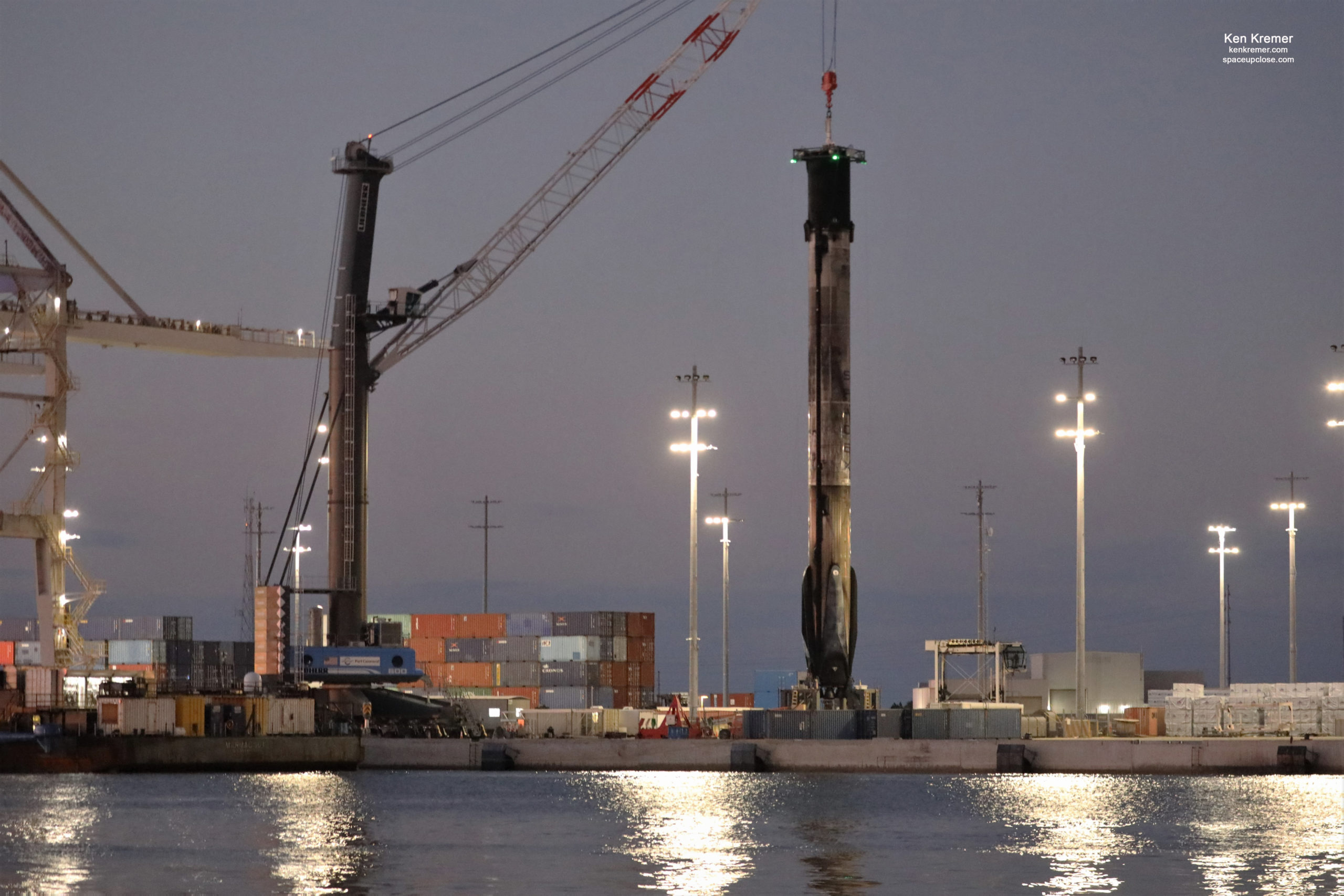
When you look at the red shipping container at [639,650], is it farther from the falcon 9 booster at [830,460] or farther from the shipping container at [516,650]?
the falcon 9 booster at [830,460]

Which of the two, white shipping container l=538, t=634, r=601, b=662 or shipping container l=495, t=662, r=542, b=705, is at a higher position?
white shipping container l=538, t=634, r=601, b=662

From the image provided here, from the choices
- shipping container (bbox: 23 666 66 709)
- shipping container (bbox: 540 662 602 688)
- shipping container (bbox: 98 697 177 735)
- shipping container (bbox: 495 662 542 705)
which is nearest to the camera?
shipping container (bbox: 98 697 177 735)

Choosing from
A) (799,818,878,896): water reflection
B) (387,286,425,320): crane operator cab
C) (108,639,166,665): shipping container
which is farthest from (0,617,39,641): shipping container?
(799,818,878,896): water reflection

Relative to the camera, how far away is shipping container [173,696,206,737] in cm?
7881

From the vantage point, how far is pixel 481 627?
111 m

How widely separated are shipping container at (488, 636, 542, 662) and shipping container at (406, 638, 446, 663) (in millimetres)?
2740

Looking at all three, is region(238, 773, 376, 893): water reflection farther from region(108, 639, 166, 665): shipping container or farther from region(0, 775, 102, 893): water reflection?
region(108, 639, 166, 665): shipping container

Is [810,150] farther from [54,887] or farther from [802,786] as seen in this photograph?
[54,887]

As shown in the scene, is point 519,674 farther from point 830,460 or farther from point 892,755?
point 892,755

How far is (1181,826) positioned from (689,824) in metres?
13.5

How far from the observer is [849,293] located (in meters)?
75.8

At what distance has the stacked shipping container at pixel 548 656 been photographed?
108562 mm

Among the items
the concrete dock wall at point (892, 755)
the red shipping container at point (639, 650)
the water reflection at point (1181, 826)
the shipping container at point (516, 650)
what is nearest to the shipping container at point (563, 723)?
the concrete dock wall at point (892, 755)

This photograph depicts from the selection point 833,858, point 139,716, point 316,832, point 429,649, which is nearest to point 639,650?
point 429,649
